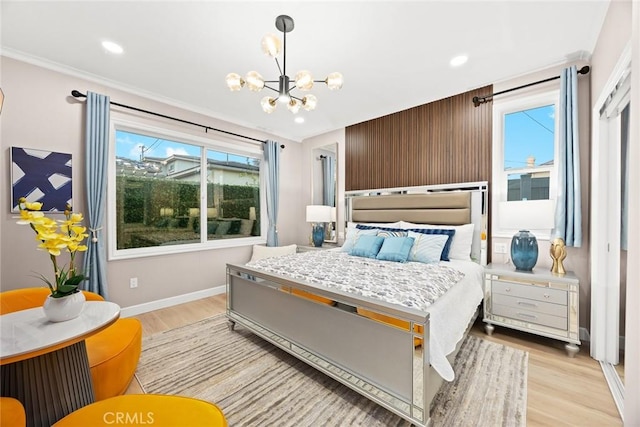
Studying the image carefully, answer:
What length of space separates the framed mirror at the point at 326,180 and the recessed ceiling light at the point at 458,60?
7.45 feet

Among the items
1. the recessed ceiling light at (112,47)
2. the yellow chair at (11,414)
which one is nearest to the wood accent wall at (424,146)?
the recessed ceiling light at (112,47)

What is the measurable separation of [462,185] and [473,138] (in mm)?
587

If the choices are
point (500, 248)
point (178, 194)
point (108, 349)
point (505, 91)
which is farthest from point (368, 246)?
point (178, 194)

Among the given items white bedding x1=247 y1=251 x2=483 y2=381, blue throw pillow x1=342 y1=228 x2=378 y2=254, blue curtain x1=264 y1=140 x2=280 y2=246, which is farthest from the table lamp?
white bedding x1=247 y1=251 x2=483 y2=381

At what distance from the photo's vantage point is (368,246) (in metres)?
3.02

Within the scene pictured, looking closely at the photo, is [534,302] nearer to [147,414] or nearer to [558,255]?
[558,255]

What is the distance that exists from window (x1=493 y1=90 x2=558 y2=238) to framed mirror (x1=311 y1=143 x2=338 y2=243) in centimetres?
242

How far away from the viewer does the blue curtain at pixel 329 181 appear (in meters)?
4.70

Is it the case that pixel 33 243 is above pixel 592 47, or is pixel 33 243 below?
below

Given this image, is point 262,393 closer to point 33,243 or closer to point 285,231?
point 33,243

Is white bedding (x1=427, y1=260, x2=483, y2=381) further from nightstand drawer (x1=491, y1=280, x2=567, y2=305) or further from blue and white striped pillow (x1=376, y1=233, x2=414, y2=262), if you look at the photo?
blue and white striped pillow (x1=376, y1=233, x2=414, y2=262)

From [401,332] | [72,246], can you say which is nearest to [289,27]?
[72,246]

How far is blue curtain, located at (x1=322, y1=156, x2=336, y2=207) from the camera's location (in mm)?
4699

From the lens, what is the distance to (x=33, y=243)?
2549 millimetres
